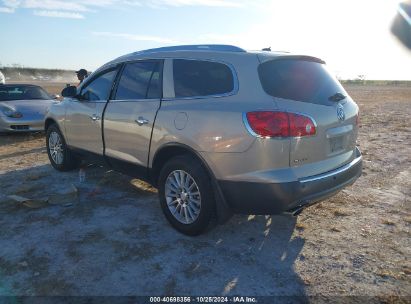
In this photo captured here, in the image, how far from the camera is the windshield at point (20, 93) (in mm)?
9883

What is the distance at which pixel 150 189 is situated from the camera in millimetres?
5332

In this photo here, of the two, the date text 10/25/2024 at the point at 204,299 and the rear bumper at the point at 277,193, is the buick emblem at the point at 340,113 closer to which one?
the rear bumper at the point at 277,193

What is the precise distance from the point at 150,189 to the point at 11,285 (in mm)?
2521

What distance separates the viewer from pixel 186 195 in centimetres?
382

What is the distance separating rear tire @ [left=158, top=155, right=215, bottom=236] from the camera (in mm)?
3580

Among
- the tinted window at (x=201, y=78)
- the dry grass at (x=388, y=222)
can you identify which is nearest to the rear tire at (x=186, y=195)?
the tinted window at (x=201, y=78)

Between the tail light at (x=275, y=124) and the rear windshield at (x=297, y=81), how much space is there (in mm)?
208

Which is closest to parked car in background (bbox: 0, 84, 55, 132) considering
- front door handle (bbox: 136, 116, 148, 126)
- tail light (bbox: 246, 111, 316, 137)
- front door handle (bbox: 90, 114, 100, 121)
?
front door handle (bbox: 90, 114, 100, 121)

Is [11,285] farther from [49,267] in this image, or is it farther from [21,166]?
[21,166]

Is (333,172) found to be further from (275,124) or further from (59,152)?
(59,152)

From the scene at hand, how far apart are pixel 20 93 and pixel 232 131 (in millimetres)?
8729

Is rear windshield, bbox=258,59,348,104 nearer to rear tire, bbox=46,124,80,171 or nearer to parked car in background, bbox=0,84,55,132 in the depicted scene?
rear tire, bbox=46,124,80,171

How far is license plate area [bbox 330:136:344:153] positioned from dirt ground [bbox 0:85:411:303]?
0.92 m

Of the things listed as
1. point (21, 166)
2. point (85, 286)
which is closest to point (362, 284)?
point (85, 286)
